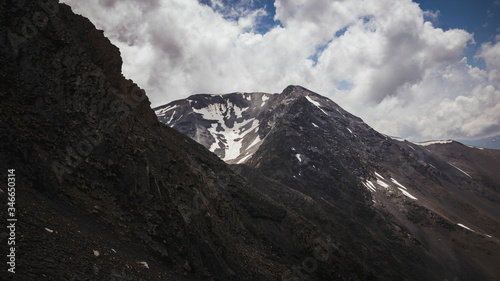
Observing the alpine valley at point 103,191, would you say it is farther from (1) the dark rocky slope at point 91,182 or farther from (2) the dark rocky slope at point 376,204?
(2) the dark rocky slope at point 376,204

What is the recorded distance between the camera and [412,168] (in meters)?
196

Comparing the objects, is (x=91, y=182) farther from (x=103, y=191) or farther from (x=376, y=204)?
(x=376, y=204)

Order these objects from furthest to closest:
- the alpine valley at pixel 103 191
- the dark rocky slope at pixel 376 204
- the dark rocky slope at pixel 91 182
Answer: the dark rocky slope at pixel 376 204, the dark rocky slope at pixel 91 182, the alpine valley at pixel 103 191

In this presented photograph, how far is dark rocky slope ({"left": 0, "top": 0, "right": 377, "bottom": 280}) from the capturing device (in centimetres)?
1296

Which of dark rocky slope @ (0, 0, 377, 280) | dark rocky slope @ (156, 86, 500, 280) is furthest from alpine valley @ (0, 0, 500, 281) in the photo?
dark rocky slope @ (156, 86, 500, 280)

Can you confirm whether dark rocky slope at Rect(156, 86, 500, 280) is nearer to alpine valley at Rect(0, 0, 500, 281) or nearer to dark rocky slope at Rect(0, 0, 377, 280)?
alpine valley at Rect(0, 0, 500, 281)

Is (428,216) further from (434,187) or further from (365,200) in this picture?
(434,187)

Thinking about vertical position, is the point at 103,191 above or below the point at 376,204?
below

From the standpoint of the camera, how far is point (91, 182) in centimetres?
1859

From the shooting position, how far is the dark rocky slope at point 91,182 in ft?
42.5

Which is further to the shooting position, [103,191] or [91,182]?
[103,191]

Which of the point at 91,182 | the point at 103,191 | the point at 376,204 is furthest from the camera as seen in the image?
the point at 376,204

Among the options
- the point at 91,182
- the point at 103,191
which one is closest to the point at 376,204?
the point at 103,191

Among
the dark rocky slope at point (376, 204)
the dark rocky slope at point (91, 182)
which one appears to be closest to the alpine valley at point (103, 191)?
the dark rocky slope at point (91, 182)
